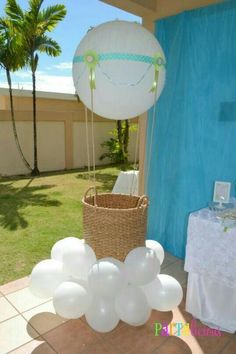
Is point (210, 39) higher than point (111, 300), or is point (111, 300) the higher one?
point (210, 39)

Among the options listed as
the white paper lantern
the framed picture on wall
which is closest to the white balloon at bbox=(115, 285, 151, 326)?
the framed picture on wall

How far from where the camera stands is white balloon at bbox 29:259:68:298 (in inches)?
78.2

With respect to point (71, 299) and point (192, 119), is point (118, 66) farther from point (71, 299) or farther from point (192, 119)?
point (71, 299)

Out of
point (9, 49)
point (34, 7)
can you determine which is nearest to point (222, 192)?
point (9, 49)

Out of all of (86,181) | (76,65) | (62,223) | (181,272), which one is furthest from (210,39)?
(86,181)

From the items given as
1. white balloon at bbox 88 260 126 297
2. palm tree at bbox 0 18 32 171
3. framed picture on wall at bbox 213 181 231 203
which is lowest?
white balloon at bbox 88 260 126 297

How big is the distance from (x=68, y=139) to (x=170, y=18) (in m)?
6.66

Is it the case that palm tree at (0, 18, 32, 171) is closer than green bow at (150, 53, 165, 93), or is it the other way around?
green bow at (150, 53, 165, 93)

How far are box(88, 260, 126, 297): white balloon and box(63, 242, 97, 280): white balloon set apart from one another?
9cm

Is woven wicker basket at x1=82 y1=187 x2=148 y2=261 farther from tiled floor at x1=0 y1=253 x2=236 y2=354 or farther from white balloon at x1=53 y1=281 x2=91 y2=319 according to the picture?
tiled floor at x1=0 y1=253 x2=236 y2=354

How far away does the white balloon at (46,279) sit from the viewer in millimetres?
1987

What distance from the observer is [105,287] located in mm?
1762

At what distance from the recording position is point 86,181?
716 cm

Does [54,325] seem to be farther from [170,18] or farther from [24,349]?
[170,18]
